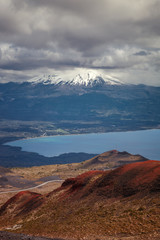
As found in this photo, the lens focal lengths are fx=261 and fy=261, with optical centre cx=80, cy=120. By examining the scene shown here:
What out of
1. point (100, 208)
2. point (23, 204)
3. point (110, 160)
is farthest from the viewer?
point (110, 160)

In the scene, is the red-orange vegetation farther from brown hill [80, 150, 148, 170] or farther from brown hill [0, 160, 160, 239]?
brown hill [80, 150, 148, 170]

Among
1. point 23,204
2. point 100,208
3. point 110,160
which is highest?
point 100,208

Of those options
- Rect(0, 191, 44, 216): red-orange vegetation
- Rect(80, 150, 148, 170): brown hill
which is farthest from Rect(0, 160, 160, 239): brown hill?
Rect(80, 150, 148, 170): brown hill

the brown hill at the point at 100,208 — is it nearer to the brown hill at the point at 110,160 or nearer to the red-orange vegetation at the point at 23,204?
the red-orange vegetation at the point at 23,204

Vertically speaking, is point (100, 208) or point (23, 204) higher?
point (100, 208)

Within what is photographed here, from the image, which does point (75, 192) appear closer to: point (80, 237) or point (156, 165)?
point (156, 165)

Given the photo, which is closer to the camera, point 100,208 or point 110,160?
point 100,208

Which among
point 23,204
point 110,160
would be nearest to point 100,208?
point 23,204

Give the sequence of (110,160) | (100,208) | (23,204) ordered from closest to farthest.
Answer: (100,208) → (23,204) → (110,160)

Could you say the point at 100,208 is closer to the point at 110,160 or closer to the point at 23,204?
the point at 23,204
